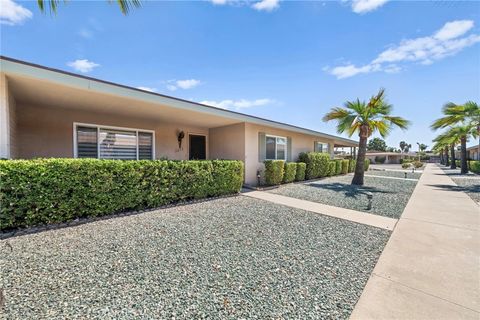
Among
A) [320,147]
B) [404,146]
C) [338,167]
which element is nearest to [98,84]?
[320,147]

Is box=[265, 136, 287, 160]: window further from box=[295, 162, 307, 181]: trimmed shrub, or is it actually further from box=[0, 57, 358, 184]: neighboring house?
box=[295, 162, 307, 181]: trimmed shrub

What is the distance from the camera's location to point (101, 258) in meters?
3.03

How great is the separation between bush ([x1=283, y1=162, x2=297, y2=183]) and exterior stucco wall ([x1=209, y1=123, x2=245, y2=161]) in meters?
2.46

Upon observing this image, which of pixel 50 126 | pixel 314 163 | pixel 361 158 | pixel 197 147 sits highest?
pixel 50 126

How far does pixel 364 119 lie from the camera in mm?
11047

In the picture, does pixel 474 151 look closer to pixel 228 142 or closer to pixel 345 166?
pixel 345 166

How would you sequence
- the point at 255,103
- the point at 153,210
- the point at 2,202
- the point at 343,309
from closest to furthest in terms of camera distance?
the point at 343,309 < the point at 2,202 < the point at 153,210 < the point at 255,103

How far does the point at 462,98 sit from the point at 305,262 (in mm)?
19590

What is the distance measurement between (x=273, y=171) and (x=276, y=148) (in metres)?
2.24

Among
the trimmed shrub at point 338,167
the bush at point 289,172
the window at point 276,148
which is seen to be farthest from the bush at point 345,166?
the bush at point 289,172

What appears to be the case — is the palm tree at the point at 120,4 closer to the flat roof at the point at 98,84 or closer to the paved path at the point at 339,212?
the flat roof at the point at 98,84

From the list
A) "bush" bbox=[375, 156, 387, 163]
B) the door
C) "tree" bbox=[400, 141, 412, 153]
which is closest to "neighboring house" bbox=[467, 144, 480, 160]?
"bush" bbox=[375, 156, 387, 163]

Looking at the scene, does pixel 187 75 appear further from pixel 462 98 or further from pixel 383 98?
pixel 462 98

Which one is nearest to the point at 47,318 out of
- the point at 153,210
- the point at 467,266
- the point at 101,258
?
the point at 101,258
